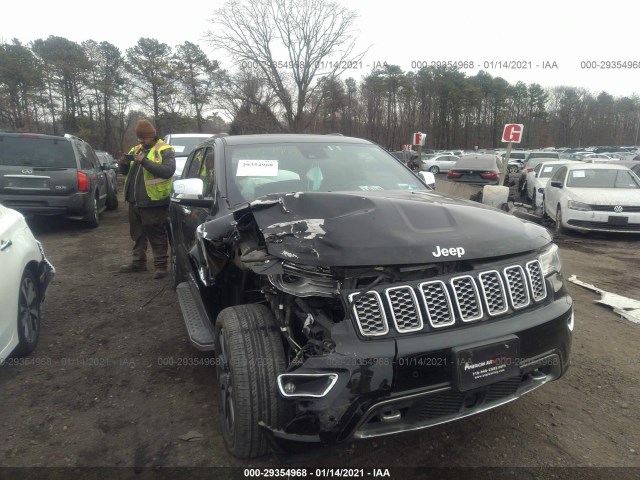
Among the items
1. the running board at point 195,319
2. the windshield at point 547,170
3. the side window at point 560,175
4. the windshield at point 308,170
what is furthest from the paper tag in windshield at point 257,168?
the windshield at point 547,170

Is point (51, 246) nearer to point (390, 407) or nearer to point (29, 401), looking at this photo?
point (29, 401)

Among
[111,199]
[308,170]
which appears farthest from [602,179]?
[111,199]

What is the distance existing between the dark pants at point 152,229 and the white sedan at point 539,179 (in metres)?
10.6

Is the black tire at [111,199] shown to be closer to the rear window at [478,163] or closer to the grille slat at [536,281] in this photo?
the rear window at [478,163]

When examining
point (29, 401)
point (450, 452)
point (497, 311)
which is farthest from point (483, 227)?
point (29, 401)

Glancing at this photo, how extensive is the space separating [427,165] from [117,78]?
3057 centimetres

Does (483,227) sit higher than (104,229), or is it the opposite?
(483,227)

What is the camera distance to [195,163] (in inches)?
183

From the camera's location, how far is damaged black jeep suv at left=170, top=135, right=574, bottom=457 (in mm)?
1876

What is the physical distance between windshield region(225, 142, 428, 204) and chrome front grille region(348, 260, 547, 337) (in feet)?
4.47

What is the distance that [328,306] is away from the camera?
6.72 feet

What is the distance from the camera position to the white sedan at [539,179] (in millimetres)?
13165

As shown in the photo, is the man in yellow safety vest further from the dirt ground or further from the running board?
the running board

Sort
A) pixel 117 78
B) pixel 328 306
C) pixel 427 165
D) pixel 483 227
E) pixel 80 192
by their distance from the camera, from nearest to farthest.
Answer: pixel 328 306, pixel 483 227, pixel 80 192, pixel 427 165, pixel 117 78
